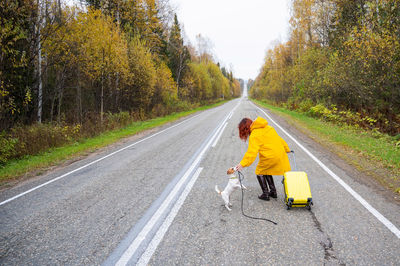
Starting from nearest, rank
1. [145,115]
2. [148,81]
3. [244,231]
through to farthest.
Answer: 1. [244,231]
2. [148,81]
3. [145,115]

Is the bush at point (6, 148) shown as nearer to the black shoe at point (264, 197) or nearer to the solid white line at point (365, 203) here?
the black shoe at point (264, 197)

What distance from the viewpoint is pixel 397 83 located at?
388 inches

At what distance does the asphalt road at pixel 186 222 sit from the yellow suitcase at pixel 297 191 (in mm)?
168

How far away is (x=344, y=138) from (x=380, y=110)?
5410 mm

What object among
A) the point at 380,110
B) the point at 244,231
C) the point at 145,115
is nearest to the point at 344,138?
the point at 380,110

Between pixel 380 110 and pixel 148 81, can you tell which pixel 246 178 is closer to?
pixel 380 110

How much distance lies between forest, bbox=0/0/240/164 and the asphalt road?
5113mm

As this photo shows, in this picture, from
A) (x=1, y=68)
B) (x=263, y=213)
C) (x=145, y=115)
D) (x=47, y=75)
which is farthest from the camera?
(x=145, y=115)

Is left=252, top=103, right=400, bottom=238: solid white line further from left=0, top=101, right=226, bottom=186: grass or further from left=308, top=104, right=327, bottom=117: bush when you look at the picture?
left=308, top=104, right=327, bottom=117: bush

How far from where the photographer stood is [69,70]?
535 inches

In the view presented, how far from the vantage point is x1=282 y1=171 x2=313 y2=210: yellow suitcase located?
371 centimetres

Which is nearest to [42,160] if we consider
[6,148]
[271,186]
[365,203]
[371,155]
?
[6,148]

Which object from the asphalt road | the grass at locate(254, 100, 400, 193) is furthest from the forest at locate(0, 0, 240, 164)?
the grass at locate(254, 100, 400, 193)

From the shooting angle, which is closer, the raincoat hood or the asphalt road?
the asphalt road
